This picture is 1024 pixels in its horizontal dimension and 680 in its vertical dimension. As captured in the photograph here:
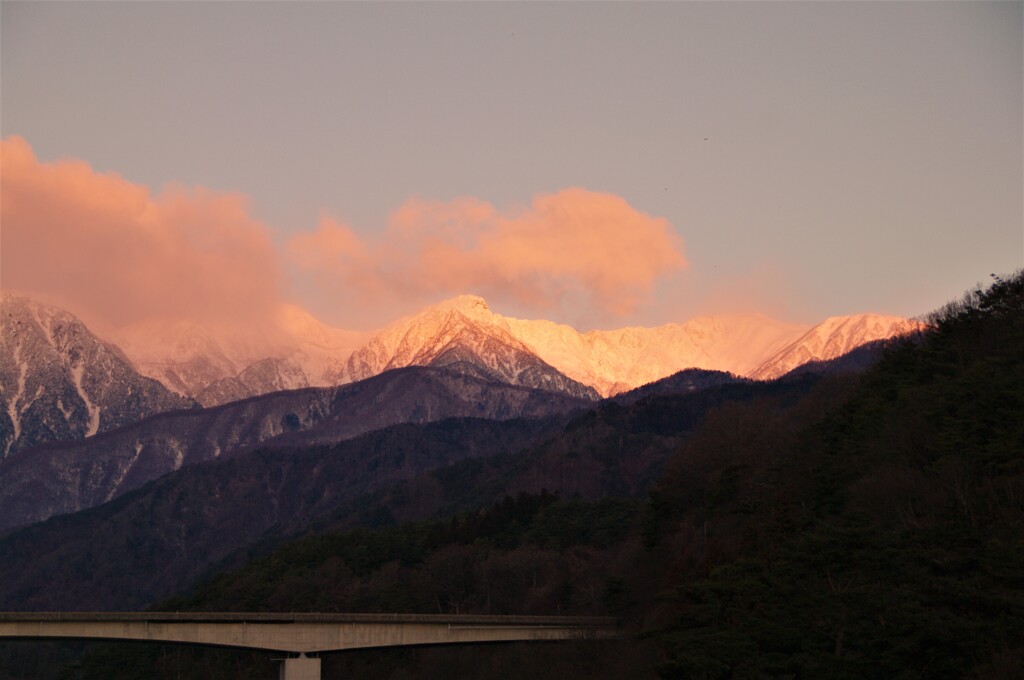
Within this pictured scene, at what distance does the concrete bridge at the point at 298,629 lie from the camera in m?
122

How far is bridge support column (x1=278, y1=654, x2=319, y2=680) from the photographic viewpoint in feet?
431

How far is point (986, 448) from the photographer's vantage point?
104000 millimetres

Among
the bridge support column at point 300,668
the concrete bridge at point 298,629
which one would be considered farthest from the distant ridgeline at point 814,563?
the bridge support column at point 300,668

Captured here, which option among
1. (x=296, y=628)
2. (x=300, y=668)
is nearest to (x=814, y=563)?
(x=296, y=628)

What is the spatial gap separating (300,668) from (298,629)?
10.4 ft

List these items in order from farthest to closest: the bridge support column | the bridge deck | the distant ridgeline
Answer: the bridge support column
the bridge deck
the distant ridgeline

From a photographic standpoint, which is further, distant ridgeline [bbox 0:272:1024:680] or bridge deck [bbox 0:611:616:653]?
bridge deck [bbox 0:611:616:653]

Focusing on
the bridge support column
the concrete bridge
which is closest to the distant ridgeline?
the concrete bridge

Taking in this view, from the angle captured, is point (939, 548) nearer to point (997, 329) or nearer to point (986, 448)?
point (986, 448)

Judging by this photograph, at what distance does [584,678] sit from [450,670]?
98.8 feet

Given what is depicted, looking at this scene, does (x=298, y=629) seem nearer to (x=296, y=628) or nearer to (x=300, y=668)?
(x=296, y=628)

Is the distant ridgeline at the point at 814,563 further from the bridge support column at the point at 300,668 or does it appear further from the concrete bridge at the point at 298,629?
the bridge support column at the point at 300,668

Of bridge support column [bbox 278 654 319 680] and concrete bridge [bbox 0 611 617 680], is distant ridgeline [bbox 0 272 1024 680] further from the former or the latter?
bridge support column [bbox 278 654 319 680]

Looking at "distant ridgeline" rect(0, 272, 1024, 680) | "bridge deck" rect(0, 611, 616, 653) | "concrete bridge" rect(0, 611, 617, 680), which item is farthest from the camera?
"concrete bridge" rect(0, 611, 617, 680)
